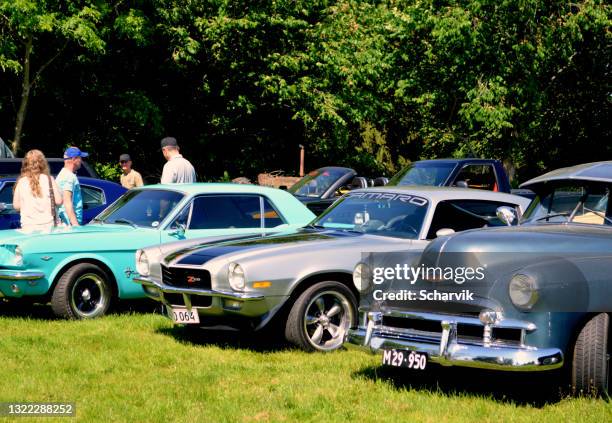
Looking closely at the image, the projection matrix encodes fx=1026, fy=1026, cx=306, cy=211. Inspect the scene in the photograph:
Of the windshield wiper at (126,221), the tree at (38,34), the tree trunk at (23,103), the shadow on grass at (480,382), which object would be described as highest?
the tree at (38,34)

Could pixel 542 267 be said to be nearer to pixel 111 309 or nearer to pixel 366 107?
pixel 111 309

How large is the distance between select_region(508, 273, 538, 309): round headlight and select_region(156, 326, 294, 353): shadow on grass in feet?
9.50

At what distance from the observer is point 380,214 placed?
31.5ft

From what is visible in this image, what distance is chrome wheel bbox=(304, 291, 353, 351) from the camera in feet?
29.3

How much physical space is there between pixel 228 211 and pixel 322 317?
2754mm

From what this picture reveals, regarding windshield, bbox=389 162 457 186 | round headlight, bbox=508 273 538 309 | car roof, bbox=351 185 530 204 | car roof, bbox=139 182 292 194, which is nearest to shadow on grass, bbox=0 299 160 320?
car roof, bbox=139 182 292 194

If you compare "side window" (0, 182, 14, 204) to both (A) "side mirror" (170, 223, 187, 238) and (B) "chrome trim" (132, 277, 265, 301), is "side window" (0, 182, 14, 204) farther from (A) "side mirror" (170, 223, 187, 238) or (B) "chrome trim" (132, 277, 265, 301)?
(B) "chrome trim" (132, 277, 265, 301)

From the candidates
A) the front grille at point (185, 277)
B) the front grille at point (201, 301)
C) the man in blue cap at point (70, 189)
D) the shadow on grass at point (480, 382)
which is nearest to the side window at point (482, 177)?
the man in blue cap at point (70, 189)

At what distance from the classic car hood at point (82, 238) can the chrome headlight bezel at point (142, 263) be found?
0.87m

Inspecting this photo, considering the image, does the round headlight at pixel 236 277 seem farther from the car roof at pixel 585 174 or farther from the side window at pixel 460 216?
the car roof at pixel 585 174

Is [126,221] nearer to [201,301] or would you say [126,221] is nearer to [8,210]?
[8,210]

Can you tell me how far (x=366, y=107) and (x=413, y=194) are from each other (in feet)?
75.0

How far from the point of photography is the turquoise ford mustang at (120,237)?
10641 millimetres

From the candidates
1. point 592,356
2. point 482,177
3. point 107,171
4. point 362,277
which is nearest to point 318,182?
point 482,177
